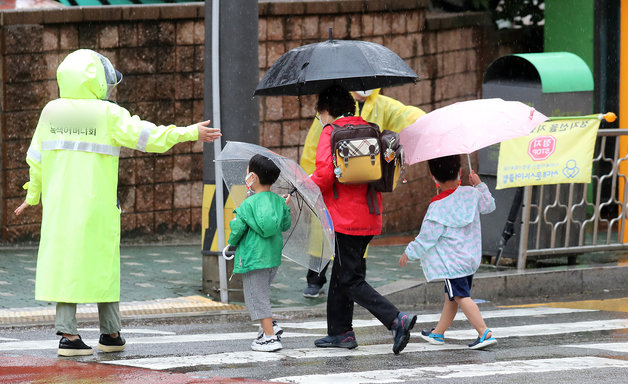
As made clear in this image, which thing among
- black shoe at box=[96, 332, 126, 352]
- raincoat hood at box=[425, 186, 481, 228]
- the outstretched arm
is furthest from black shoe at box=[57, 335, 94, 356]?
raincoat hood at box=[425, 186, 481, 228]

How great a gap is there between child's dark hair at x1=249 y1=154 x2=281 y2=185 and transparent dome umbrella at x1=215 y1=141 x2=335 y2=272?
0.03m

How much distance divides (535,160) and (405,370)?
4253 mm

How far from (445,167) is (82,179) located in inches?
91.7

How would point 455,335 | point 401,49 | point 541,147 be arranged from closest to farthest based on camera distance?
point 455,335 → point 541,147 → point 401,49

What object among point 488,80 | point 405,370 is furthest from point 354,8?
point 405,370

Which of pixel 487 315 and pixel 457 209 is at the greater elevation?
pixel 457 209

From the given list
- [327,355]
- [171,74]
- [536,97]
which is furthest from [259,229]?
[171,74]

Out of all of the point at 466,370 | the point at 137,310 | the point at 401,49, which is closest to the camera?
the point at 466,370

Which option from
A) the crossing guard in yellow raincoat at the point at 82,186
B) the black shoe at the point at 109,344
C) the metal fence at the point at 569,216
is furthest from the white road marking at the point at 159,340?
the metal fence at the point at 569,216

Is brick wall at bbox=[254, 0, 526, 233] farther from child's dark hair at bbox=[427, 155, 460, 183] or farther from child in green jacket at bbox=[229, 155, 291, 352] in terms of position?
child in green jacket at bbox=[229, 155, 291, 352]

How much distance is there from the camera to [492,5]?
15.4 metres

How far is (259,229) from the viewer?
7.03 m

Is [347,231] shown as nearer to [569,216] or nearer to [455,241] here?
[455,241]

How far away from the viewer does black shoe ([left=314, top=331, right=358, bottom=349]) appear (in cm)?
730
